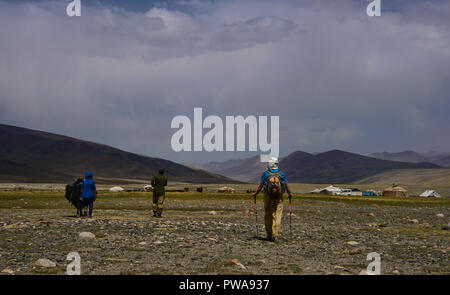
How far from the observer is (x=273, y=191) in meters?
16.2

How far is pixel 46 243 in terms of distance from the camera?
15828 millimetres

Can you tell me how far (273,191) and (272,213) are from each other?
40.9 inches

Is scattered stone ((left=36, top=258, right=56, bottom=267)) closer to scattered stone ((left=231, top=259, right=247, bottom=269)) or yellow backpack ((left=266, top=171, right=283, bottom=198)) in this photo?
scattered stone ((left=231, top=259, right=247, bottom=269))

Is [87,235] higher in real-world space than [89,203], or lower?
lower

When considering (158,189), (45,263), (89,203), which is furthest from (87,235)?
(158,189)

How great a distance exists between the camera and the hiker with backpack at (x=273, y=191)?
16234 millimetres

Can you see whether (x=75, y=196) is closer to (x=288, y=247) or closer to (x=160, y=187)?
(x=160, y=187)

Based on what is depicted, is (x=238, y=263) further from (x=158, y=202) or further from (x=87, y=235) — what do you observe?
(x=158, y=202)

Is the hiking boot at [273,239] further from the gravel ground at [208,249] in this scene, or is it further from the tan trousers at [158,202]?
the tan trousers at [158,202]

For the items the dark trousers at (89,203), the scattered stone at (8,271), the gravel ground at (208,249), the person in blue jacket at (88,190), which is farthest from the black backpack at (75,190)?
the scattered stone at (8,271)

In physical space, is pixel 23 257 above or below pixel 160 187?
below
